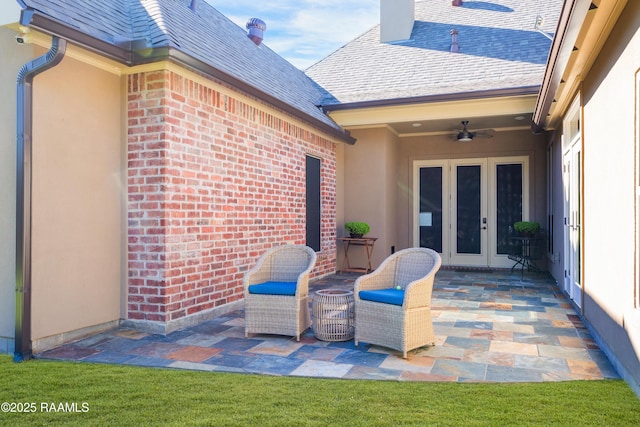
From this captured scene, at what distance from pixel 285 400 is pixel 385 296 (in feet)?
4.63

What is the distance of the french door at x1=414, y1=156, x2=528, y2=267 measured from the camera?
989 centimetres

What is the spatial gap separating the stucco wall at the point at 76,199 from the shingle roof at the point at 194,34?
18.0 inches

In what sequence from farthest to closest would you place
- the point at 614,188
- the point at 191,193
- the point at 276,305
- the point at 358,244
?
1. the point at 358,244
2. the point at 191,193
3. the point at 276,305
4. the point at 614,188

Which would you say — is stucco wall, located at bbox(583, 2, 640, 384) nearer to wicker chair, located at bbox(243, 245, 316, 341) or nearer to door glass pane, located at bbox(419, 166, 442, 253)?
wicker chair, located at bbox(243, 245, 316, 341)

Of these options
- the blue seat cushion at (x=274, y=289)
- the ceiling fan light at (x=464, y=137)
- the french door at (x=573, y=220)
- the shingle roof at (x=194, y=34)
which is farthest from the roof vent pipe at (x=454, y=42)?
the blue seat cushion at (x=274, y=289)

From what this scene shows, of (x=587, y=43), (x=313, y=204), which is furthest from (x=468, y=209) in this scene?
(x=587, y=43)

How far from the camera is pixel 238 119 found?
5.91 meters

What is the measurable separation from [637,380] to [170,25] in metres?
5.22

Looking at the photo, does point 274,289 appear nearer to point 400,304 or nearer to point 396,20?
point 400,304

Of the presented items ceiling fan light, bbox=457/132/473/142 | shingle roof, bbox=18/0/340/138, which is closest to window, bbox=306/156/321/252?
shingle roof, bbox=18/0/340/138

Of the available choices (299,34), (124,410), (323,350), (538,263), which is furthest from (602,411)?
Result: (299,34)

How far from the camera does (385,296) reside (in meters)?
4.02

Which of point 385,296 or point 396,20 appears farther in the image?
point 396,20

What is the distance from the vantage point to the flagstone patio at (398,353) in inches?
138
